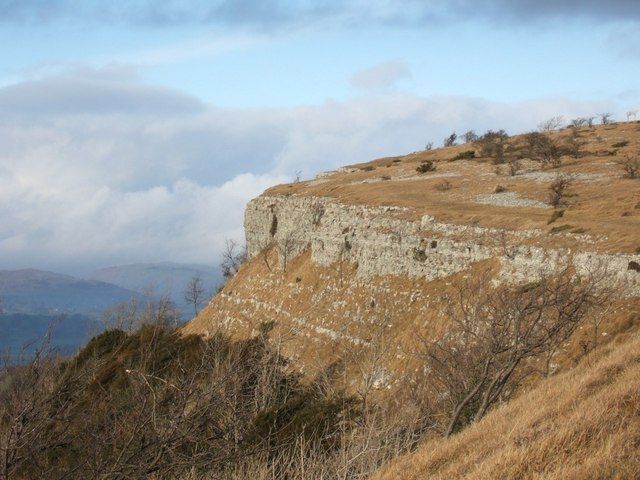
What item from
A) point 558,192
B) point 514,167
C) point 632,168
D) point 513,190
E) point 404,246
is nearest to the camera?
point 404,246

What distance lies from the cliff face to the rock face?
0.35 ft

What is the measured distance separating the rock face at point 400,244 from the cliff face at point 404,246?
0.35 ft

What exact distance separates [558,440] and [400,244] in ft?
138

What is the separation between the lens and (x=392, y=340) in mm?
47344

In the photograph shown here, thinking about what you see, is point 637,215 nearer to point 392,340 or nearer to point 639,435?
point 392,340

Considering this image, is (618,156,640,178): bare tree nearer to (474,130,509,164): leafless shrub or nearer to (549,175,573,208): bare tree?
(549,175,573,208): bare tree

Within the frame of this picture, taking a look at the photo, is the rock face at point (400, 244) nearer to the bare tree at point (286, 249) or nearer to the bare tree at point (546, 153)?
the bare tree at point (286, 249)

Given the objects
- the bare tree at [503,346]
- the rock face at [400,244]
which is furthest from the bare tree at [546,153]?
the bare tree at [503,346]

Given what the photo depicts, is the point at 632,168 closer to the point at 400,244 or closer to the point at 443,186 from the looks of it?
the point at 443,186

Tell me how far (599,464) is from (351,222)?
173ft

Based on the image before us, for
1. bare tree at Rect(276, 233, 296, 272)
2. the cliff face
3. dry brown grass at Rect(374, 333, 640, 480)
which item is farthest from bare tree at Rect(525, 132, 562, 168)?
dry brown grass at Rect(374, 333, 640, 480)

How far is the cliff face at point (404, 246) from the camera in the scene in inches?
1655

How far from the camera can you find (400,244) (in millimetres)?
54594

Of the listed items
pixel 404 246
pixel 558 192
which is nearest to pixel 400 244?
pixel 404 246
